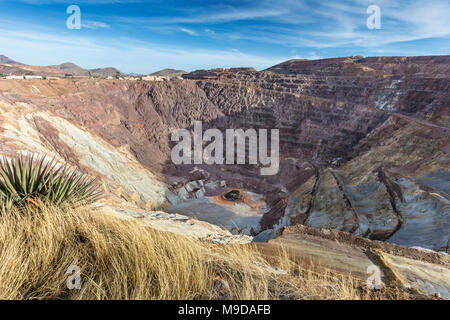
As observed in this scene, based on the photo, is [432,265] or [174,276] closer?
[174,276]

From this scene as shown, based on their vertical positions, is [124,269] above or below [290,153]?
above

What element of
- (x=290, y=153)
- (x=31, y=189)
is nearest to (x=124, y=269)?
(x=31, y=189)

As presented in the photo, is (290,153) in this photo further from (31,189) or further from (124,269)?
(124,269)

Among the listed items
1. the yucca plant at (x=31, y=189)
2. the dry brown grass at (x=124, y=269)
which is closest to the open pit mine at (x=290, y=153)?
the dry brown grass at (x=124, y=269)

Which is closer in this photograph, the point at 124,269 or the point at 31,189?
the point at 124,269

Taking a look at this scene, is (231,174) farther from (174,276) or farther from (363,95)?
(174,276)

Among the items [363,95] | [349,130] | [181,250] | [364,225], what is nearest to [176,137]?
[349,130]
